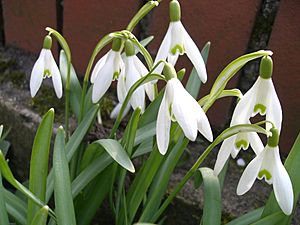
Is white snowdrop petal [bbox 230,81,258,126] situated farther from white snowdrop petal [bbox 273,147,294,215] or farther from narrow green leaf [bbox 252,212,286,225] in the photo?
narrow green leaf [bbox 252,212,286,225]

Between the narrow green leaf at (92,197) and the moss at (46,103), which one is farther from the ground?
the moss at (46,103)

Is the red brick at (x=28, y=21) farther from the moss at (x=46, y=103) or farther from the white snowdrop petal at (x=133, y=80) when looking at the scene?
the white snowdrop petal at (x=133, y=80)

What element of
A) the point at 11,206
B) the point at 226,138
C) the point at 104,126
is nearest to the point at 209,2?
the point at 104,126

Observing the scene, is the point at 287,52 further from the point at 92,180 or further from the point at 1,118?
the point at 1,118

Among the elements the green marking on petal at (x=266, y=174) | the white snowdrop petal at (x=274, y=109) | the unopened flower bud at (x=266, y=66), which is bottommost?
the green marking on petal at (x=266, y=174)

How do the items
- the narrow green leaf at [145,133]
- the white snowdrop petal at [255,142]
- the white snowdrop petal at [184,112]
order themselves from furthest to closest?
1. the narrow green leaf at [145,133]
2. the white snowdrop petal at [255,142]
3. the white snowdrop petal at [184,112]

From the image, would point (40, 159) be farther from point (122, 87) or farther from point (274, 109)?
point (274, 109)

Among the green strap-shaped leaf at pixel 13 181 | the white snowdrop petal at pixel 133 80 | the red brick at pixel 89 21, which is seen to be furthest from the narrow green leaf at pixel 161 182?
the red brick at pixel 89 21

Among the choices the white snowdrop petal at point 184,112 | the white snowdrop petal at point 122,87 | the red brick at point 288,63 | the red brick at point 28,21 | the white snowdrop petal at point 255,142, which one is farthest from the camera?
the red brick at point 28,21

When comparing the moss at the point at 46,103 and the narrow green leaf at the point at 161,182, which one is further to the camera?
the moss at the point at 46,103
